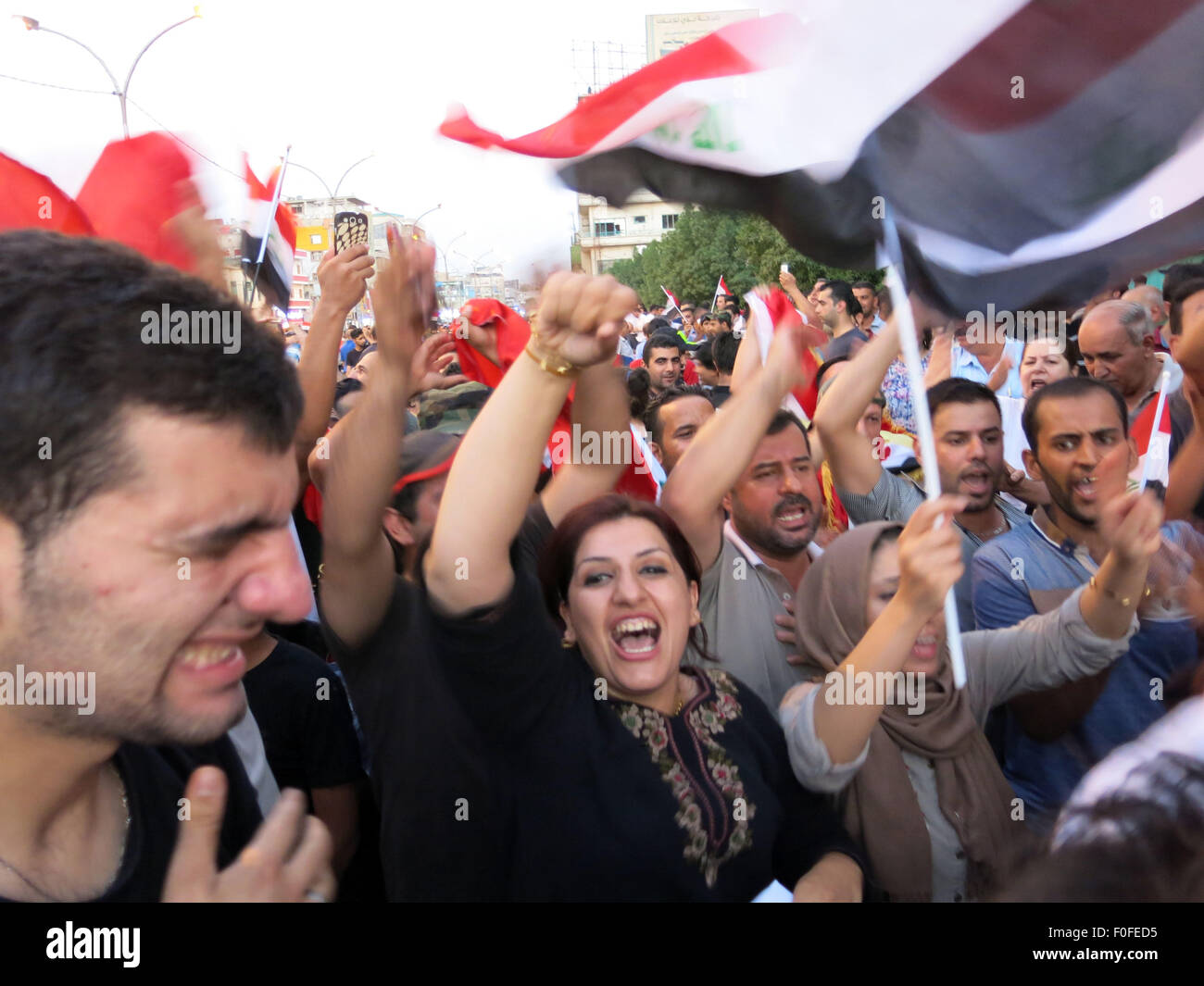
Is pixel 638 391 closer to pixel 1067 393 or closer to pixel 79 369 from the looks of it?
pixel 1067 393

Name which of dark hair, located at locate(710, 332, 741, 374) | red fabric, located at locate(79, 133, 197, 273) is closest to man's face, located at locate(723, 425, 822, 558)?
red fabric, located at locate(79, 133, 197, 273)

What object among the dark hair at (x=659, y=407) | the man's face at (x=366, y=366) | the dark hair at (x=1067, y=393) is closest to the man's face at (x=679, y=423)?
the dark hair at (x=659, y=407)

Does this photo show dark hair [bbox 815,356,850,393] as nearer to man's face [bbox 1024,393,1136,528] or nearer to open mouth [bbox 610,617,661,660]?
man's face [bbox 1024,393,1136,528]

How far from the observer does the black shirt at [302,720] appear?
8.15 ft

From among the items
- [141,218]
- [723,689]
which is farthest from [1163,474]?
[141,218]

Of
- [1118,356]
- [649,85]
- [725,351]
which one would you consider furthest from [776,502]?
[725,351]

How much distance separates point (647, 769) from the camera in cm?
183

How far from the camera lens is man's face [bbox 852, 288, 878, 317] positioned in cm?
818

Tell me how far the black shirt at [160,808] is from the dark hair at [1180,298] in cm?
390

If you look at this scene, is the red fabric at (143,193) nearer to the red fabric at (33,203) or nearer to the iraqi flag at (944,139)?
the red fabric at (33,203)

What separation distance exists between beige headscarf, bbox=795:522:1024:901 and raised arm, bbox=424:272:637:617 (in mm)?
1017

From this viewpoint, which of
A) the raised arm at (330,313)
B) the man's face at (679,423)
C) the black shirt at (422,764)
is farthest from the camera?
the man's face at (679,423)

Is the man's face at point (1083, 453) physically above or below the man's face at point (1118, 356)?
below

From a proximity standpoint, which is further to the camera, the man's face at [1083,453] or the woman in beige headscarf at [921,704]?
the man's face at [1083,453]
